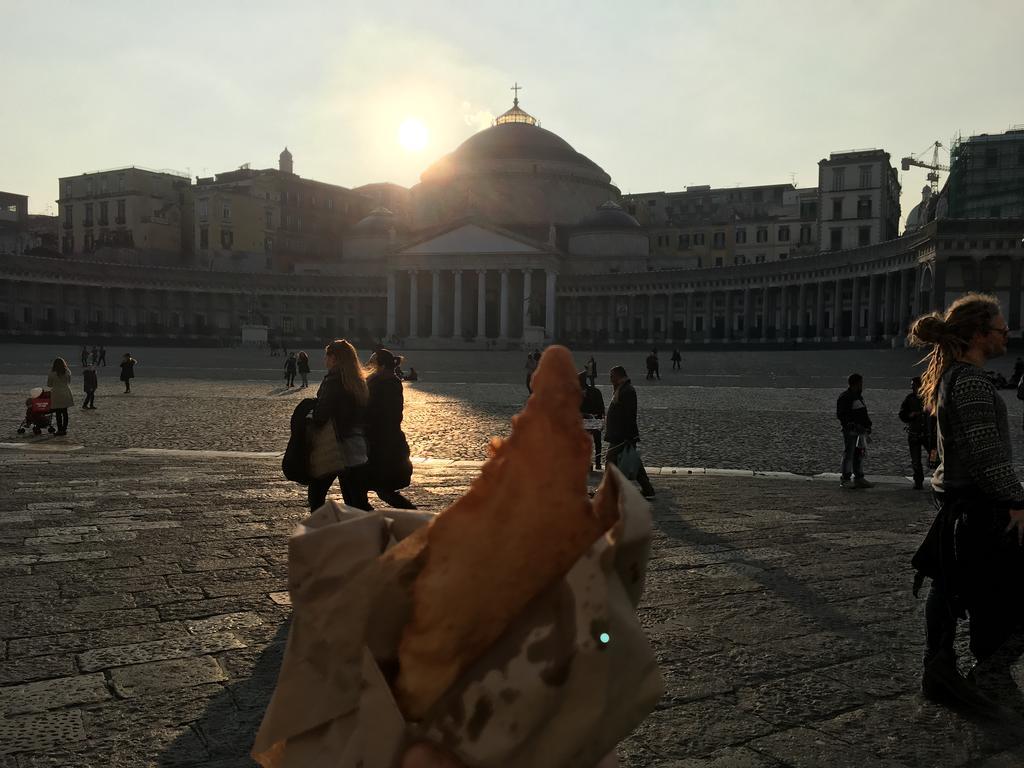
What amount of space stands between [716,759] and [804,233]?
255ft

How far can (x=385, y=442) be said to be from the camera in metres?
6.23

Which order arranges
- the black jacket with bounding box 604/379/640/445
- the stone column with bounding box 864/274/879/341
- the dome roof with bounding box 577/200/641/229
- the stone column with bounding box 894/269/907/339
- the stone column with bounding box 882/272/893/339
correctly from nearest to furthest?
the black jacket with bounding box 604/379/640/445 → the stone column with bounding box 894/269/907/339 → the stone column with bounding box 882/272/893/339 → the stone column with bounding box 864/274/879/341 → the dome roof with bounding box 577/200/641/229

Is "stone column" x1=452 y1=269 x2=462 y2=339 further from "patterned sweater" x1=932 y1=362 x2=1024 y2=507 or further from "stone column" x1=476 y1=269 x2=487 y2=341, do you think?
"patterned sweater" x1=932 y1=362 x2=1024 y2=507

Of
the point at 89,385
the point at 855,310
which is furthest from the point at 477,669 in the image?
the point at 855,310

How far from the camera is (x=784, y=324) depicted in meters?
60.4

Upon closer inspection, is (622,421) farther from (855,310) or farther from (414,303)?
(414,303)

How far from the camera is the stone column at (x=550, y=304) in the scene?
67.7 meters

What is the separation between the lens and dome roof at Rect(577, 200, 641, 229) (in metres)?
73.8

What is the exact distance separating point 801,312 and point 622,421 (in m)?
53.8

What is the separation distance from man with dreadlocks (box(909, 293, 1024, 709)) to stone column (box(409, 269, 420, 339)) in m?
66.7

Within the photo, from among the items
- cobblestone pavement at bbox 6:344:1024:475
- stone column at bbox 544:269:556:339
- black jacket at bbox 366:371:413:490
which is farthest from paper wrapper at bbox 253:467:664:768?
stone column at bbox 544:269:556:339

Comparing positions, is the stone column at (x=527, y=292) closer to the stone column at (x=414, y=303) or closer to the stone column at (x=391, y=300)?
the stone column at (x=414, y=303)

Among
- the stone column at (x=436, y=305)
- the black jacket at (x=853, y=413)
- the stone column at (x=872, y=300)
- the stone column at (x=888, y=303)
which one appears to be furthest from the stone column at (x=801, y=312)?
the black jacket at (x=853, y=413)

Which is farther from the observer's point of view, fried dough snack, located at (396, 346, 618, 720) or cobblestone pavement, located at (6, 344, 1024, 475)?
cobblestone pavement, located at (6, 344, 1024, 475)
